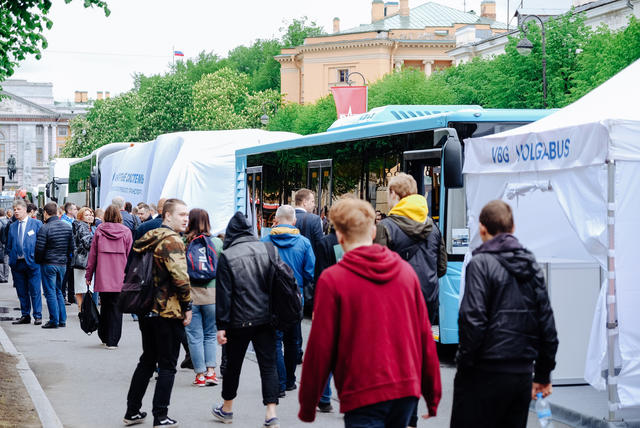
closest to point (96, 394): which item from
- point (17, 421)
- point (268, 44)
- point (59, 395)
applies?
point (59, 395)

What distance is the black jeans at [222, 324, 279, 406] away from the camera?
21.3 ft

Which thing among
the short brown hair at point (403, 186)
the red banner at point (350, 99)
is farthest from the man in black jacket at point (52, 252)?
the red banner at point (350, 99)

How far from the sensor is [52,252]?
1254 cm

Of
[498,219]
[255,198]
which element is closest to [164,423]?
[498,219]

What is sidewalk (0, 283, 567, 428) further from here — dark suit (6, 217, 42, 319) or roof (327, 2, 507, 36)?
roof (327, 2, 507, 36)

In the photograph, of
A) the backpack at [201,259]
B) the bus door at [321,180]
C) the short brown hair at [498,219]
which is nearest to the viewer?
the short brown hair at [498,219]

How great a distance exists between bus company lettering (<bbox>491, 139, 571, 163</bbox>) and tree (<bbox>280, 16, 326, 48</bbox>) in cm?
8076

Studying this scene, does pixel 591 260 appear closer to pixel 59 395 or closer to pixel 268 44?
pixel 59 395

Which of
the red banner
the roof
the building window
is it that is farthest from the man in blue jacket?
the roof

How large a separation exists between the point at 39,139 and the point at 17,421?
149921 mm

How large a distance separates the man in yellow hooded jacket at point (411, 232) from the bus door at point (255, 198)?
10264 millimetres

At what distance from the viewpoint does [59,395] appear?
8.18 m

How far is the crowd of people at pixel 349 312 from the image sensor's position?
3.90 metres

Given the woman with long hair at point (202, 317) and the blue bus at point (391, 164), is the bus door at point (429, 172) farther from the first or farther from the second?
the woman with long hair at point (202, 317)
